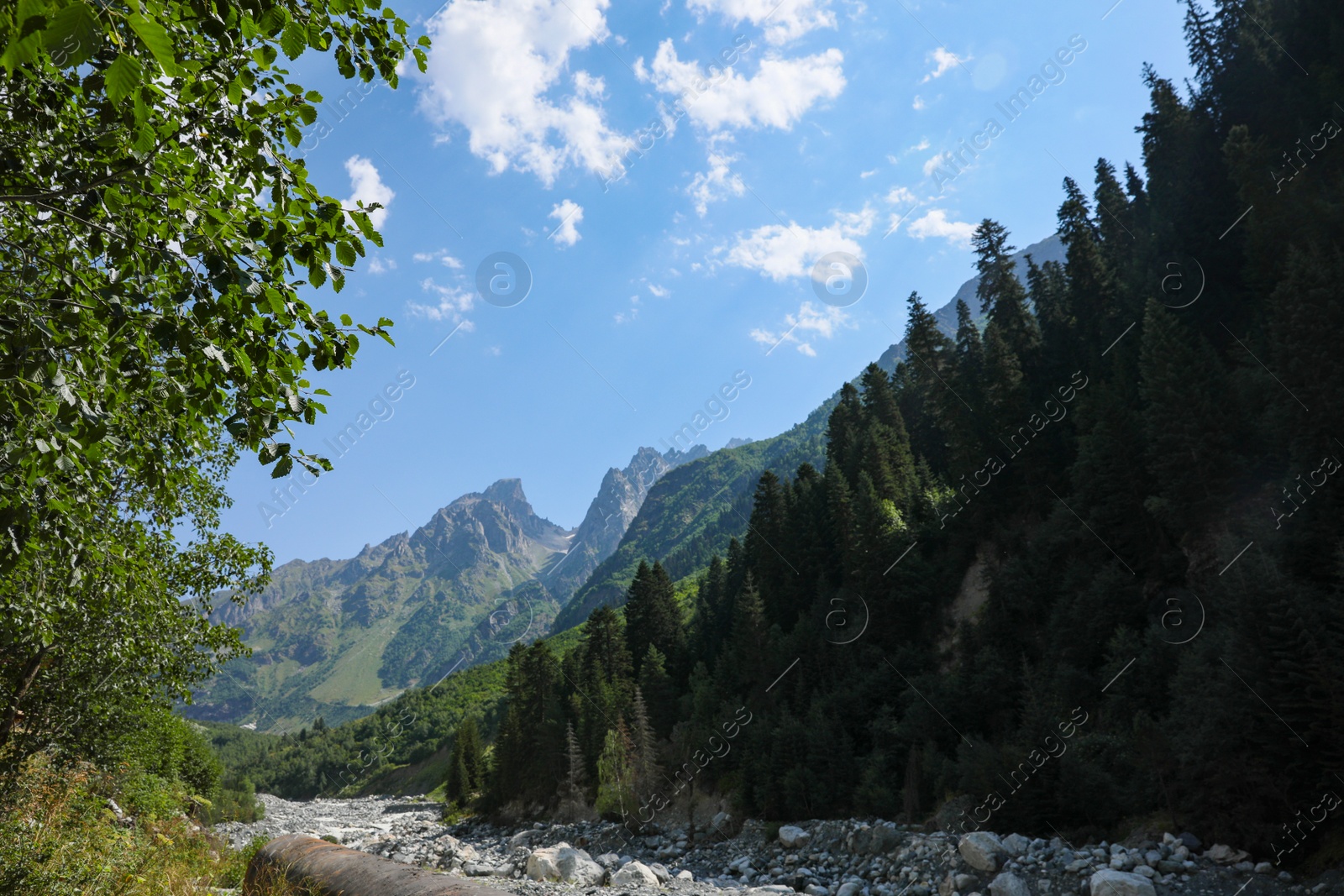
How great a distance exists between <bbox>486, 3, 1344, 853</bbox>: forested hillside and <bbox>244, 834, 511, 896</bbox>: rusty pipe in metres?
16.7

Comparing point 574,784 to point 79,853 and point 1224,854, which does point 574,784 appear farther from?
point 79,853

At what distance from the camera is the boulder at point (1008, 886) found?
14.9 metres

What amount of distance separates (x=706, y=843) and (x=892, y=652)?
15.0 m

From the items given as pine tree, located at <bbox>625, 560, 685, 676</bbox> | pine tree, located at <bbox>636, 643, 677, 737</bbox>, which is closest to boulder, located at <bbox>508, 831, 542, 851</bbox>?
Answer: pine tree, located at <bbox>636, 643, 677, 737</bbox>

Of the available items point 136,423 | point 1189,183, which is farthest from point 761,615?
point 136,423

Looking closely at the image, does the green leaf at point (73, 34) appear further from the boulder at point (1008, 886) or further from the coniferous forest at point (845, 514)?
the boulder at point (1008, 886)

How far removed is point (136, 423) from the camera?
4617 mm

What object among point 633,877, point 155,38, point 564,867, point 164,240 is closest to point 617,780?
point 564,867

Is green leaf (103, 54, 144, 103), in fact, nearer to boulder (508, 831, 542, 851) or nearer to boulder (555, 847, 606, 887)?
boulder (555, 847, 606, 887)

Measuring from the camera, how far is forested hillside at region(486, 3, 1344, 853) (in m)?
17.5

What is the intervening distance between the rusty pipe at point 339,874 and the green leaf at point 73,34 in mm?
7293

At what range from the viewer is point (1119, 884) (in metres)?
13.3

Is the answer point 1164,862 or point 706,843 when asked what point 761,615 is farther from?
point 1164,862

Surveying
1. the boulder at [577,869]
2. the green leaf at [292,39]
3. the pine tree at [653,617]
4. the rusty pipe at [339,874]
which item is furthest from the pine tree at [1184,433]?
the pine tree at [653,617]
